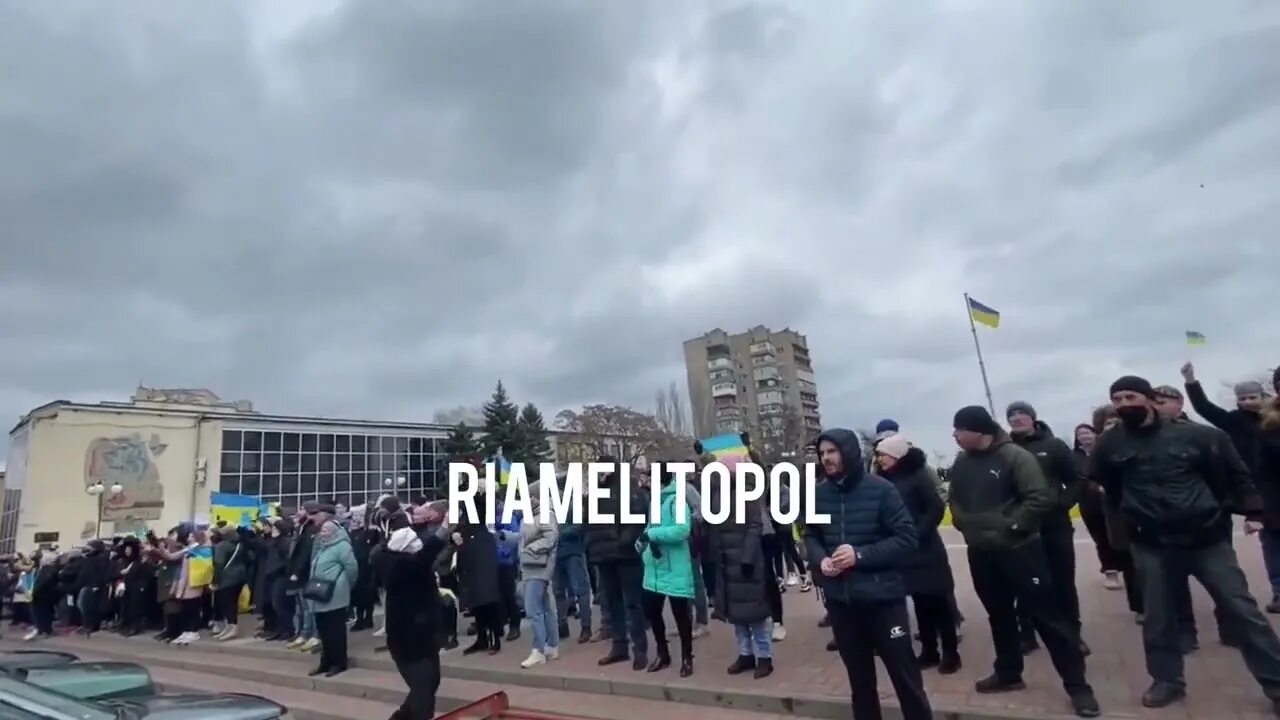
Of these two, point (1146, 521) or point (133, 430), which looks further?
point (133, 430)

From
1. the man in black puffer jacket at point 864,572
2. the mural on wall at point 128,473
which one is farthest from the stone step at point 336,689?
the mural on wall at point 128,473

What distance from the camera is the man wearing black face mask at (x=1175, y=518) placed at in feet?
13.4

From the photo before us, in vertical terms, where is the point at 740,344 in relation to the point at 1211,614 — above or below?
above

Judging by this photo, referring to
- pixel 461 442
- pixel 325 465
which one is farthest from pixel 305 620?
pixel 461 442

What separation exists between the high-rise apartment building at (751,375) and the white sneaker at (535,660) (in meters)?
68.2

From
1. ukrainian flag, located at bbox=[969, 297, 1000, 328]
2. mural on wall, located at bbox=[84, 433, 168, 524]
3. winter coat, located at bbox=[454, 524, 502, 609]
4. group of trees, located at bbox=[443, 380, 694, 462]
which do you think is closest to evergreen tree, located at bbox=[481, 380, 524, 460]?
group of trees, located at bbox=[443, 380, 694, 462]

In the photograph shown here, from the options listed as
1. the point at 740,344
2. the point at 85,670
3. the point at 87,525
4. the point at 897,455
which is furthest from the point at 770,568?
the point at 740,344

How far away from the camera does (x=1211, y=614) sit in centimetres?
647

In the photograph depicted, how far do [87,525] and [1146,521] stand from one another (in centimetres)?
4145

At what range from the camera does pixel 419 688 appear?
5594 mm

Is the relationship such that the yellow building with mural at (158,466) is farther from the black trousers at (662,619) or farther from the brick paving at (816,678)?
the black trousers at (662,619)

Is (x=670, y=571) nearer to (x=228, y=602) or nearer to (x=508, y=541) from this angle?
(x=508, y=541)

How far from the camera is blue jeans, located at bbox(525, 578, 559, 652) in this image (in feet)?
25.3

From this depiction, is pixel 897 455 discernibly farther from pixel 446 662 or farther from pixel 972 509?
pixel 446 662
